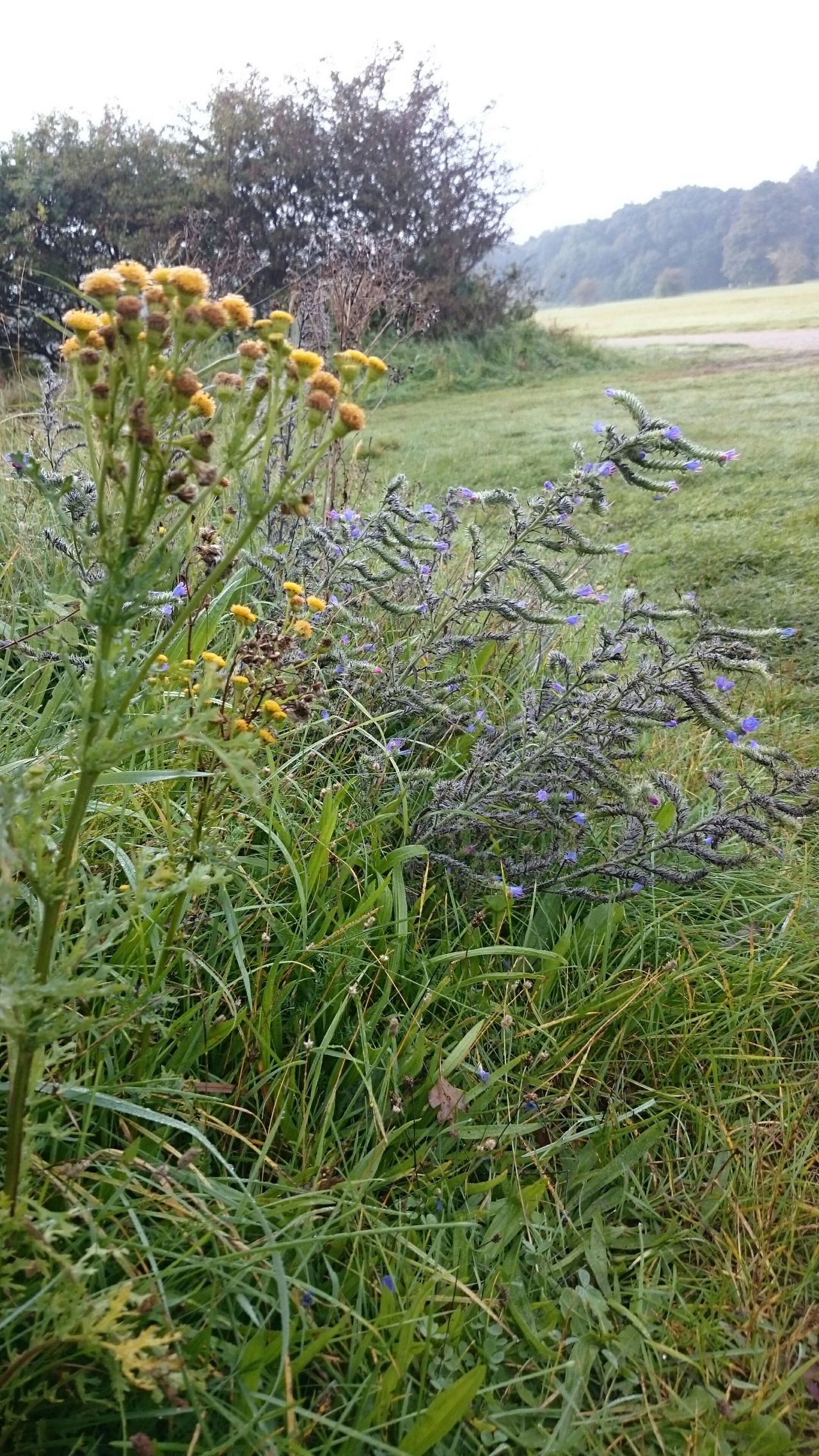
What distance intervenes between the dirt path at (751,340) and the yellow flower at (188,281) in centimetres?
1269

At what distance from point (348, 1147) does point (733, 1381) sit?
64 centimetres

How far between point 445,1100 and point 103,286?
1306 millimetres

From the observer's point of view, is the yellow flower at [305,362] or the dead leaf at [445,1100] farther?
the dead leaf at [445,1100]

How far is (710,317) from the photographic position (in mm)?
22094

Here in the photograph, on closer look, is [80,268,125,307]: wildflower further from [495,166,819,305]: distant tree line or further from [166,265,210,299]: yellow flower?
[495,166,819,305]: distant tree line

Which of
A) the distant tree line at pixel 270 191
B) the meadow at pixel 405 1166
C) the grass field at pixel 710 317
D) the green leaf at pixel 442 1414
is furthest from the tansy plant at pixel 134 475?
the grass field at pixel 710 317

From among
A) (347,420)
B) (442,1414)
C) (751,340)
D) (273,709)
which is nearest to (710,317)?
(751,340)

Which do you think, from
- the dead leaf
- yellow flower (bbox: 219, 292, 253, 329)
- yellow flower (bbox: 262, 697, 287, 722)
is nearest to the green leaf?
the dead leaf

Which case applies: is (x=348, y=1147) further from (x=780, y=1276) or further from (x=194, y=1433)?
(x=780, y=1276)

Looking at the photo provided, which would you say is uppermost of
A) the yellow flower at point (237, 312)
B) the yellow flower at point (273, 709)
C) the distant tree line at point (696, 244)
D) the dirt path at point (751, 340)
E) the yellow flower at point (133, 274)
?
the distant tree line at point (696, 244)

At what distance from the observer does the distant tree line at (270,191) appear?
479 inches

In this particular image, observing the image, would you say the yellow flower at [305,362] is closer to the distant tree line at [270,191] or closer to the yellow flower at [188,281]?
the yellow flower at [188,281]

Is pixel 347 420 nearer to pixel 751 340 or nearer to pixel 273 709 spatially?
pixel 273 709

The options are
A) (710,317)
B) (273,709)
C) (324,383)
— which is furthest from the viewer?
(710,317)
